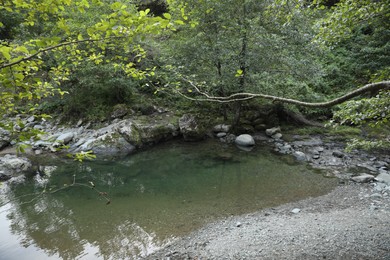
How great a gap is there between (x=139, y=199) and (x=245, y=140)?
19.6ft

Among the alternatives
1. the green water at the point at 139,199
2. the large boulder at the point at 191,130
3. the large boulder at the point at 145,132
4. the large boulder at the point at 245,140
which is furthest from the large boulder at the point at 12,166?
the large boulder at the point at 245,140

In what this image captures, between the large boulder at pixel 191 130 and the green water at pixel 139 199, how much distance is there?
148 centimetres

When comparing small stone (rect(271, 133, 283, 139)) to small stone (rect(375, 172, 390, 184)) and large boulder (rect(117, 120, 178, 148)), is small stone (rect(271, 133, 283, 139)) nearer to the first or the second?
large boulder (rect(117, 120, 178, 148))

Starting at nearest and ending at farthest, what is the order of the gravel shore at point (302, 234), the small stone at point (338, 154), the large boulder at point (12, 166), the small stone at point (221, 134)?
the gravel shore at point (302, 234)
the large boulder at point (12, 166)
the small stone at point (338, 154)
the small stone at point (221, 134)

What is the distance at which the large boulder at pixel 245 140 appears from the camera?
40.0 ft

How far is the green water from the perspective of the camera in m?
5.95

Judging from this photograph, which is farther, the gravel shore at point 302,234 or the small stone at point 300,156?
the small stone at point 300,156

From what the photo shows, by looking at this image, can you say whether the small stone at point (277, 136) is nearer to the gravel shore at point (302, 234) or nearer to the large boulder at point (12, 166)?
the gravel shore at point (302, 234)

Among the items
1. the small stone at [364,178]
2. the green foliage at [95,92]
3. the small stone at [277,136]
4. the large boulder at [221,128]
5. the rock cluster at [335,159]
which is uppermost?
the green foliage at [95,92]

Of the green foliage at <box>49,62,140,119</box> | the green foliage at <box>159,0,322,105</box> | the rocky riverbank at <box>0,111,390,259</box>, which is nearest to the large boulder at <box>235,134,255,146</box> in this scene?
the rocky riverbank at <box>0,111,390,259</box>

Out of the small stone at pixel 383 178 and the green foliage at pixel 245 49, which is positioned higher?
the green foliage at pixel 245 49

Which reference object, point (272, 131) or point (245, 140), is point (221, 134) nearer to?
point (245, 140)

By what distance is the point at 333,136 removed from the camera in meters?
12.6

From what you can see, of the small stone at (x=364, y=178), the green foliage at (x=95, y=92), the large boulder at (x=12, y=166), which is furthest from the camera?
the green foliage at (x=95, y=92)
